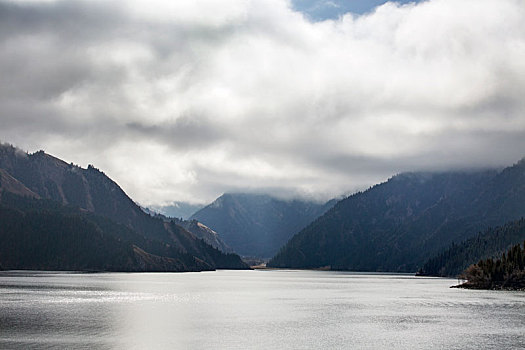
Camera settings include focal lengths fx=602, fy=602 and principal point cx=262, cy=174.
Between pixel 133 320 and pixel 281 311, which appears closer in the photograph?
pixel 133 320

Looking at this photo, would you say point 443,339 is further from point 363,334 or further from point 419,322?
point 419,322

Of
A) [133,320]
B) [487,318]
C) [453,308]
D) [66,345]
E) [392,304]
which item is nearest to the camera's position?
[66,345]

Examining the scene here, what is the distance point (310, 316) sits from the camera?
149m

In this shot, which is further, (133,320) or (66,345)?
(133,320)

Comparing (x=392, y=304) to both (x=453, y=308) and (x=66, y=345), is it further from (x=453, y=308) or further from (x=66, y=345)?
(x=66, y=345)

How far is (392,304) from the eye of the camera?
191m

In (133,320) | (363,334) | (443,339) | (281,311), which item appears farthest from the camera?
(281,311)

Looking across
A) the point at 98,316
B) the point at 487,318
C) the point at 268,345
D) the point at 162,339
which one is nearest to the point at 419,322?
the point at 487,318

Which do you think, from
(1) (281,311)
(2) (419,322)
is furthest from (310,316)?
(2) (419,322)

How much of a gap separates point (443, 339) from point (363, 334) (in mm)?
15013

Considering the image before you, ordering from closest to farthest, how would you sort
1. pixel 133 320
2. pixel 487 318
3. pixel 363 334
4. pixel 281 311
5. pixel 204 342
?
pixel 204 342 → pixel 363 334 → pixel 133 320 → pixel 487 318 → pixel 281 311

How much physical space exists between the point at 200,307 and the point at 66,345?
78850 mm

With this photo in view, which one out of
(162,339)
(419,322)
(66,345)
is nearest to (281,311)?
(419,322)

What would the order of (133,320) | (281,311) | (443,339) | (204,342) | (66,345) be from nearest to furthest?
(66,345) < (204,342) < (443,339) < (133,320) < (281,311)
